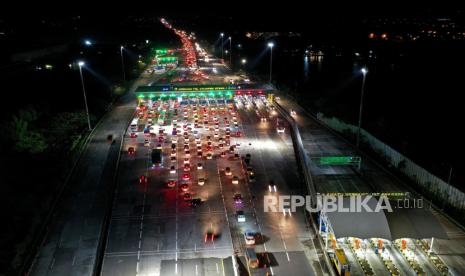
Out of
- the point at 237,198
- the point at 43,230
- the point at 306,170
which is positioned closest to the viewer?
the point at 43,230

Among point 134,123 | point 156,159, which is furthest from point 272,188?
point 134,123

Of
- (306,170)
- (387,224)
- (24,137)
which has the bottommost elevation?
(306,170)

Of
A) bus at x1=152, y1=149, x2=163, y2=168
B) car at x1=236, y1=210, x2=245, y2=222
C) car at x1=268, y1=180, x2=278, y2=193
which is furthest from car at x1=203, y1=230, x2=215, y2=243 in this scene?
bus at x1=152, y1=149, x2=163, y2=168

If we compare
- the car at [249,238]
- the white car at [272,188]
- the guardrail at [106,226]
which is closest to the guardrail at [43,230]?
the guardrail at [106,226]

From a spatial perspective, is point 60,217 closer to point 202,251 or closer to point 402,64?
point 202,251

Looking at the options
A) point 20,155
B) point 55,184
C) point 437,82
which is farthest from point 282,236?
point 437,82

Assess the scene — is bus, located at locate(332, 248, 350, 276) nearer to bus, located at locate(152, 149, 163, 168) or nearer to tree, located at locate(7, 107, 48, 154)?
bus, located at locate(152, 149, 163, 168)

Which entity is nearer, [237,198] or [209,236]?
[209,236]

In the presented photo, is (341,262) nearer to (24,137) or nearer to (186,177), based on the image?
(186,177)
